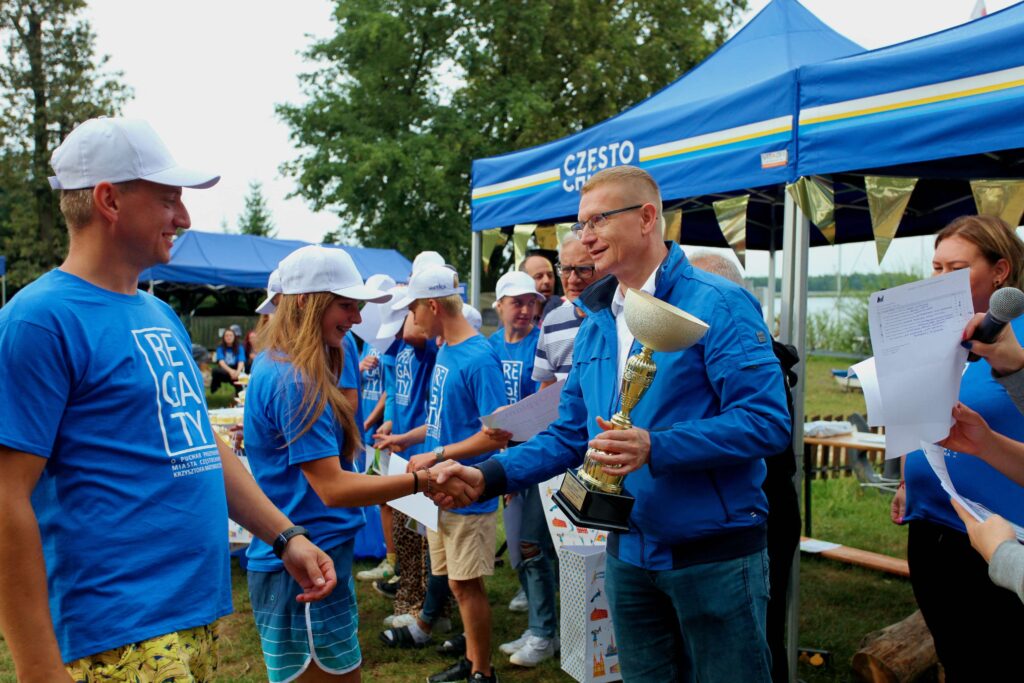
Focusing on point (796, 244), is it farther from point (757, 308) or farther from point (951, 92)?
point (757, 308)

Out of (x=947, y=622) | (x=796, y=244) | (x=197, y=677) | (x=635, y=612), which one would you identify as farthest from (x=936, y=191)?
(x=197, y=677)

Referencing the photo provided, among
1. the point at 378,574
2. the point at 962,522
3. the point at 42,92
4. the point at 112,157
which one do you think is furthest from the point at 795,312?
the point at 42,92

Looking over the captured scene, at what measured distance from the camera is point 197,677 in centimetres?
186

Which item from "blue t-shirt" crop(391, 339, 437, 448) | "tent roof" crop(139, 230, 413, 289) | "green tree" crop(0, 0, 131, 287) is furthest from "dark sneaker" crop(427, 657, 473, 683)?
"green tree" crop(0, 0, 131, 287)

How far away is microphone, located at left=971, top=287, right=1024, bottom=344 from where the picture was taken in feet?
6.21

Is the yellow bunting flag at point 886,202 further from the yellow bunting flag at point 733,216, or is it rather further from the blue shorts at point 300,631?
the blue shorts at point 300,631

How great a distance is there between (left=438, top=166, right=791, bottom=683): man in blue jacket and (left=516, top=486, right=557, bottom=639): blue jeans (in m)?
2.22

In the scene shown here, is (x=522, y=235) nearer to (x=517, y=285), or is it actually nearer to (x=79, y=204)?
(x=517, y=285)

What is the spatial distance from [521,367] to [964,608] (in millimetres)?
3061

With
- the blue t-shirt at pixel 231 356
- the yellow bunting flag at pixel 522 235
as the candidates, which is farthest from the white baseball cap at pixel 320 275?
the blue t-shirt at pixel 231 356

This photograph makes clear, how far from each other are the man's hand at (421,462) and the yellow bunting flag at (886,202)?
94.8 inches

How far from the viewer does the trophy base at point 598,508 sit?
2.11 m

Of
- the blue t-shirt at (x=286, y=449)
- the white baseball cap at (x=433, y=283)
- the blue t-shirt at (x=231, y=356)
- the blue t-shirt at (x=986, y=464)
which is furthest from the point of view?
the blue t-shirt at (x=231, y=356)

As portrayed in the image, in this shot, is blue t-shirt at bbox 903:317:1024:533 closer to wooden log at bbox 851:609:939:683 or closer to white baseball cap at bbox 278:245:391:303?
wooden log at bbox 851:609:939:683
